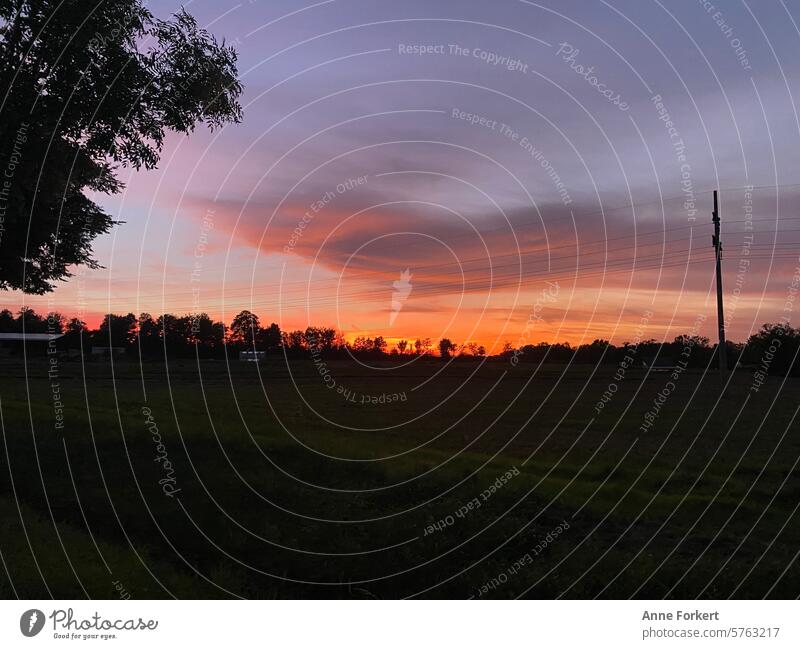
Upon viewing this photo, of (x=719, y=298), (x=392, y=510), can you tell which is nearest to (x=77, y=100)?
(x=392, y=510)

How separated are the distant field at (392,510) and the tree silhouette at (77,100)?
311 inches

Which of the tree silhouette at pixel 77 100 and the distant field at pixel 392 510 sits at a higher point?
the tree silhouette at pixel 77 100

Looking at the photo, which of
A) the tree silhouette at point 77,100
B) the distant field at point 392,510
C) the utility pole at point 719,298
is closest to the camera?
the distant field at point 392,510

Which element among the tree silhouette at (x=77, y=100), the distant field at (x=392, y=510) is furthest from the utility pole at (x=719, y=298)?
the tree silhouette at (x=77, y=100)

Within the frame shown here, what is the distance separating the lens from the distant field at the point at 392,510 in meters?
13.1

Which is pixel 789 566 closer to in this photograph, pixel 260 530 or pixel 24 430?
pixel 260 530

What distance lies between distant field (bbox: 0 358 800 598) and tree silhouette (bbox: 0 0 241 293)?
791 cm

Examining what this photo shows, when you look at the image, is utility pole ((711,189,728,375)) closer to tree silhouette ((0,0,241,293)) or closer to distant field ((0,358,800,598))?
distant field ((0,358,800,598))

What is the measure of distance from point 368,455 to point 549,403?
2626cm

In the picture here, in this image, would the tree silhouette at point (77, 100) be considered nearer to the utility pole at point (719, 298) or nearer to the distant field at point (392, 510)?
the distant field at point (392, 510)

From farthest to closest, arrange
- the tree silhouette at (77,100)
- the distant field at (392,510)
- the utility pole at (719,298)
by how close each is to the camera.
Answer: the utility pole at (719,298) < the tree silhouette at (77,100) < the distant field at (392,510)

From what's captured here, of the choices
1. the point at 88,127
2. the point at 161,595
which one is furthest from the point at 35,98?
the point at 161,595

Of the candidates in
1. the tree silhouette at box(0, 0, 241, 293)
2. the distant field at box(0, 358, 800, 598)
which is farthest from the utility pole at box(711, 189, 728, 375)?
the tree silhouette at box(0, 0, 241, 293)

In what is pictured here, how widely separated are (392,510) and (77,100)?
15.1 meters
